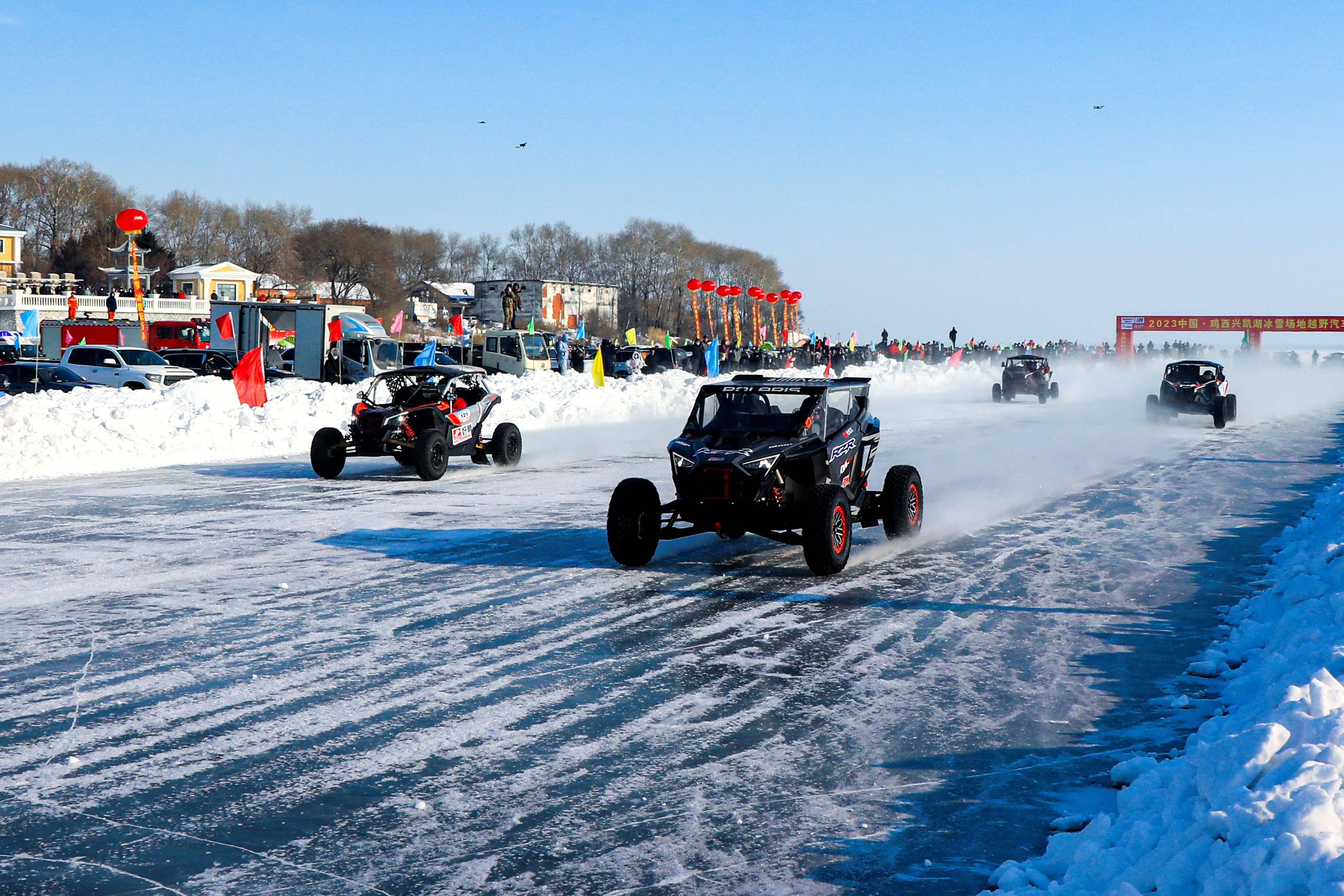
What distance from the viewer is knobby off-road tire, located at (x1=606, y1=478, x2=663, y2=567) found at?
31.9ft

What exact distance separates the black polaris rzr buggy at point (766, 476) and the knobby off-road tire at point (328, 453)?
A: 22.6 feet

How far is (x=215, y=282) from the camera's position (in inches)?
A: 3770

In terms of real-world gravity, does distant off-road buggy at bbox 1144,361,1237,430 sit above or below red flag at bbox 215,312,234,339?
below

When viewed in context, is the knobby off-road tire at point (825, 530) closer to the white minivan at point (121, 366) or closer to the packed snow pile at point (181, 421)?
the packed snow pile at point (181, 421)

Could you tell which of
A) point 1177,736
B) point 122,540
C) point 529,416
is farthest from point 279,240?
point 1177,736

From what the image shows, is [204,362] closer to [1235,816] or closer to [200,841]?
[200,841]

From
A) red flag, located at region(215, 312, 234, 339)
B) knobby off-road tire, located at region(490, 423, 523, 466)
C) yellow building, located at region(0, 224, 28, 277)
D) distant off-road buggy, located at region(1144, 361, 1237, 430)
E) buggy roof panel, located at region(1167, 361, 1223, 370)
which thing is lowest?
knobby off-road tire, located at region(490, 423, 523, 466)

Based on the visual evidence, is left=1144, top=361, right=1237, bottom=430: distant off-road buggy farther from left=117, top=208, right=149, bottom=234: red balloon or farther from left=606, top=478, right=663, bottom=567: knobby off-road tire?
left=117, top=208, right=149, bottom=234: red balloon

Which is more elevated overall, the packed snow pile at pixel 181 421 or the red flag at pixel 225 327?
the red flag at pixel 225 327

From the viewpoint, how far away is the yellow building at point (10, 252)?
99750 millimetres

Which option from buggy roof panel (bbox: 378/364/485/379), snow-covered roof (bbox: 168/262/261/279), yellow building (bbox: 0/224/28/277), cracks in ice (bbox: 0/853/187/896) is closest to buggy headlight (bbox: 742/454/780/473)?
cracks in ice (bbox: 0/853/187/896)

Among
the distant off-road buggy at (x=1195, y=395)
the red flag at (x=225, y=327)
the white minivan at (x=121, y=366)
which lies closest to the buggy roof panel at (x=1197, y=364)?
the distant off-road buggy at (x=1195, y=395)

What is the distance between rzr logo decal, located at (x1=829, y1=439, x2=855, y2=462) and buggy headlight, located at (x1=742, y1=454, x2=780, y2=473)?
703 millimetres

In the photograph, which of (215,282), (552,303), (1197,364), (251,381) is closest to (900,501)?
(251,381)
